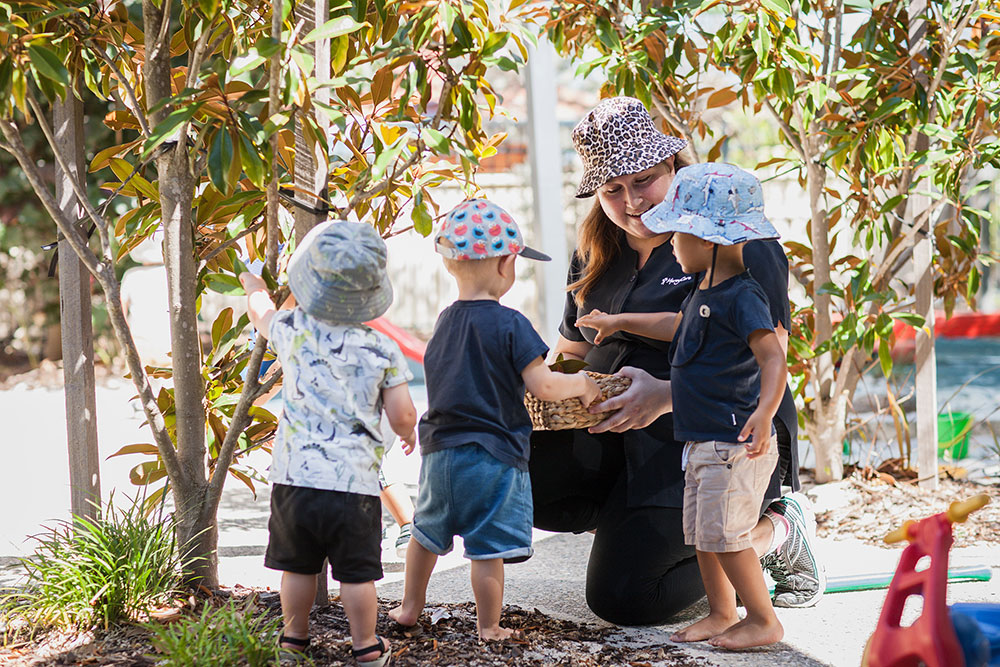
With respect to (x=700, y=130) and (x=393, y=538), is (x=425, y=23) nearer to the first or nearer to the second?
(x=393, y=538)

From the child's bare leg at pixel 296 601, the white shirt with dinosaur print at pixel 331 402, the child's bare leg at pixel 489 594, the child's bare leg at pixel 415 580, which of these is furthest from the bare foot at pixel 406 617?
the white shirt with dinosaur print at pixel 331 402

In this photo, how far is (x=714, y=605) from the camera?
7.89 feet

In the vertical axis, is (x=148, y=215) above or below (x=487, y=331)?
above

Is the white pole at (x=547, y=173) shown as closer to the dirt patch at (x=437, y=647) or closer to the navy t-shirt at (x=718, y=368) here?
the navy t-shirt at (x=718, y=368)

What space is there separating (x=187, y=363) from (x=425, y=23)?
3.35 feet

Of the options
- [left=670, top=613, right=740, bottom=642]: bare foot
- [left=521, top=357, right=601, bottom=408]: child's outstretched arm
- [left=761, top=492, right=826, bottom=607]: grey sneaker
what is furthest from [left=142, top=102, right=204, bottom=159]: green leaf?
[left=761, top=492, right=826, bottom=607]: grey sneaker

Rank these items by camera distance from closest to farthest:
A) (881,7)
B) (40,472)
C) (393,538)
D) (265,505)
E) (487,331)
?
(487,331) → (393,538) → (881,7) → (265,505) → (40,472)

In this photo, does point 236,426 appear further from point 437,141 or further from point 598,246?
point 598,246

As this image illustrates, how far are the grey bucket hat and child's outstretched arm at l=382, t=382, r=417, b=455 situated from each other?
6.4 inches

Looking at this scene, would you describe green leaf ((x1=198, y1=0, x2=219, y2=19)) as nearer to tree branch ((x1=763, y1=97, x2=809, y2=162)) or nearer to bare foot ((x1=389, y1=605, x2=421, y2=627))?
bare foot ((x1=389, y1=605, x2=421, y2=627))

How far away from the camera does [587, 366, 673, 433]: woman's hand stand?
246cm

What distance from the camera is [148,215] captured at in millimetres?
2455

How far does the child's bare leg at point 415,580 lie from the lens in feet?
7.38

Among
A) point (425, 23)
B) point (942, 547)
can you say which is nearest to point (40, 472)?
point (425, 23)
